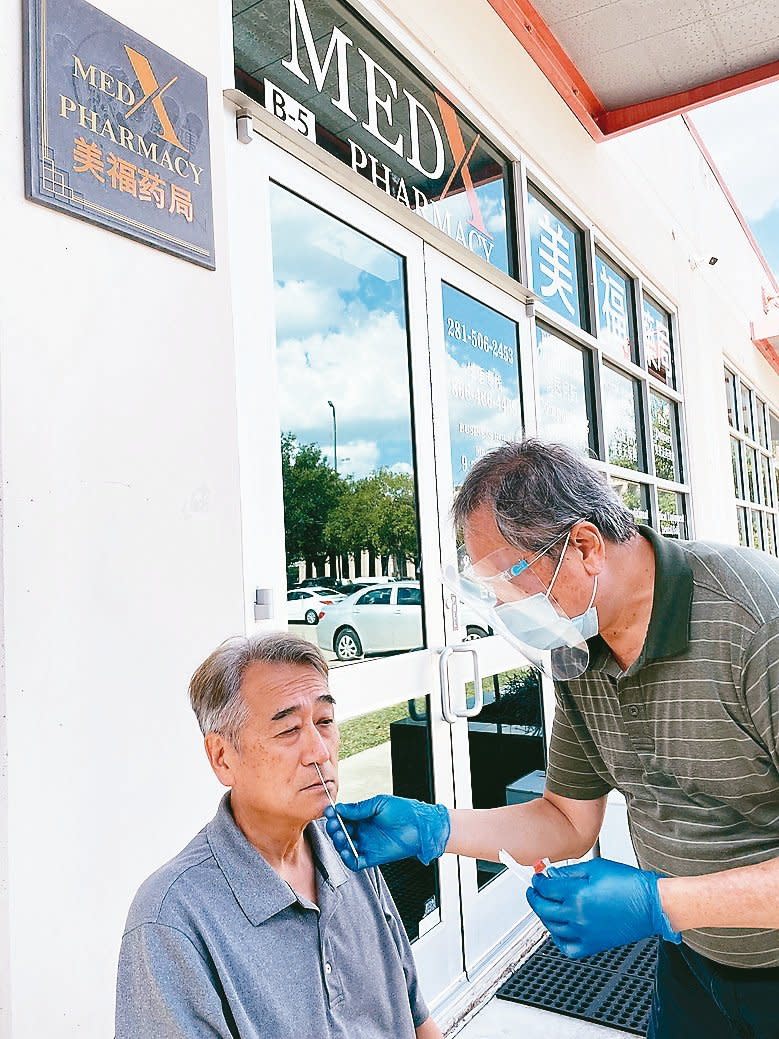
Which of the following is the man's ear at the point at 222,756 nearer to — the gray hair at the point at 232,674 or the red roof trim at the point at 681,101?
the gray hair at the point at 232,674

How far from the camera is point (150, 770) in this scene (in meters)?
1.61

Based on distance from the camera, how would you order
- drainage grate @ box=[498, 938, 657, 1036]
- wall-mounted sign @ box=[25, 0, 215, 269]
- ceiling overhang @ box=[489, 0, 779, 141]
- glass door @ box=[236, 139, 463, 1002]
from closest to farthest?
1. wall-mounted sign @ box=[25, 0, 215, 269]
2. glass door @ box=[236, 139, 463, 1002]
3. drainage grate @ box=[498, 938, 657, 1036]
4. ceiling overhang @ box=[489, 0, 779, 141]

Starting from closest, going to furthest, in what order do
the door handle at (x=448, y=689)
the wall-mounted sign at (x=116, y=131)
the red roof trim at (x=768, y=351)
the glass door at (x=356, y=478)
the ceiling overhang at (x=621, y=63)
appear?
the wall-mounted sign at (x=116, y=131) < the glass door at (x=356, y=478) < the door handle at (x=448, y=689) < the ceiling overhang at (x=621, y=63) < the red roof trim at (x=768, y=351)

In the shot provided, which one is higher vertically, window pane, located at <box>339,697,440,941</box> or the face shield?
the face shield

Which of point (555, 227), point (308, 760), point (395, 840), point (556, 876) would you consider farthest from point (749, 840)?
point (555, 227)

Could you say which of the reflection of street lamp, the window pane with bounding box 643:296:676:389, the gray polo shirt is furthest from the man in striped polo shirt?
the window pane with bounding box 643:296:676:389

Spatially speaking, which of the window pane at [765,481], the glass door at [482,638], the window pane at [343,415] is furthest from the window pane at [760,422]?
the window pane at [343,415]

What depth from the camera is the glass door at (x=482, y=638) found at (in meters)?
2.83

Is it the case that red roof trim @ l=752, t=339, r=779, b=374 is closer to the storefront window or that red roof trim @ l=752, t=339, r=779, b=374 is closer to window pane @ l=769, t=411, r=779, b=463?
window pane @ l=769, t=411, r=779, b=463

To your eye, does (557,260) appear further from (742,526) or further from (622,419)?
(742,526)

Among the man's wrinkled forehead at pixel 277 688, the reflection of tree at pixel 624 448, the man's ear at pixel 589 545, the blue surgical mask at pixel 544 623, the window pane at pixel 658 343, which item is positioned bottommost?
the man's wrinkled forehead at pixel 277 688

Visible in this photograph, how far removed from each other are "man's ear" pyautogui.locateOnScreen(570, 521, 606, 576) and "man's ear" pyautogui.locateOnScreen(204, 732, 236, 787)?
0.64 meters

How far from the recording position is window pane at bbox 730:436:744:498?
7.59m

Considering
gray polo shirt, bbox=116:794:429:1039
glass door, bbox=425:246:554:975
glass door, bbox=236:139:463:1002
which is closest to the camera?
gray polo shirt, bbox=116:794:429:1039
